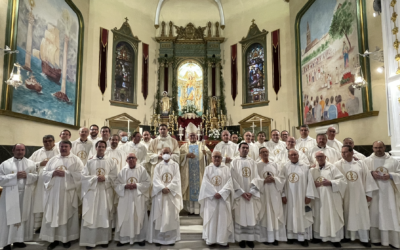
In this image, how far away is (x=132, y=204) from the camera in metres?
4.79

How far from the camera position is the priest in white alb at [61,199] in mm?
4582

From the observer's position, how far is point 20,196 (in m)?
4.72

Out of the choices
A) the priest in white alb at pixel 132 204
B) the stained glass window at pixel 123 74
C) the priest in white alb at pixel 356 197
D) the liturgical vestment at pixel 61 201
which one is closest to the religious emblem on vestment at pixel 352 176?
the priest in white alb at pixel 356 197

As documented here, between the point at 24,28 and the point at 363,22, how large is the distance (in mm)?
8527

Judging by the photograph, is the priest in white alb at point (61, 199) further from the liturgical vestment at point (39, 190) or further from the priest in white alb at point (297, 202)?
the priest in white alb at point (297, 202)

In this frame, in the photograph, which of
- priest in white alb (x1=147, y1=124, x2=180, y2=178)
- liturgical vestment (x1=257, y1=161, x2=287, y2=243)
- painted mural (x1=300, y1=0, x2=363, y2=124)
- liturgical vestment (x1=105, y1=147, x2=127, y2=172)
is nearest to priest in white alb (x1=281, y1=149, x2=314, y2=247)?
liturgical vestment (x1=257, y1=161, x2=287, y2=243)

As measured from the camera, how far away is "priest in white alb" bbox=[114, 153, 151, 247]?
4707 millimetres

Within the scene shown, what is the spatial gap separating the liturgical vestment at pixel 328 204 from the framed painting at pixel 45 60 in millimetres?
6818

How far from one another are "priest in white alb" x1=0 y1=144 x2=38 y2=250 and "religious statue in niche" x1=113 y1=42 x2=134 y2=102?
7.67 meters

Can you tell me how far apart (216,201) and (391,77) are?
429 centimetres

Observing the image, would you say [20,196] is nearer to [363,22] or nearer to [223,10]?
[363,22]

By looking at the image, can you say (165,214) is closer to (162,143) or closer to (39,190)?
(162,143)

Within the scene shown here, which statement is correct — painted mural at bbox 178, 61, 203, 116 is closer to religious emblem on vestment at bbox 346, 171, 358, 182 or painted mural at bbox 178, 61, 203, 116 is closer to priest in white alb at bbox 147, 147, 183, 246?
priest in white alb at bbox 147, 147, 183, 246

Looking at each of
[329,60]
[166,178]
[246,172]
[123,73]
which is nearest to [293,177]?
[246,172]
